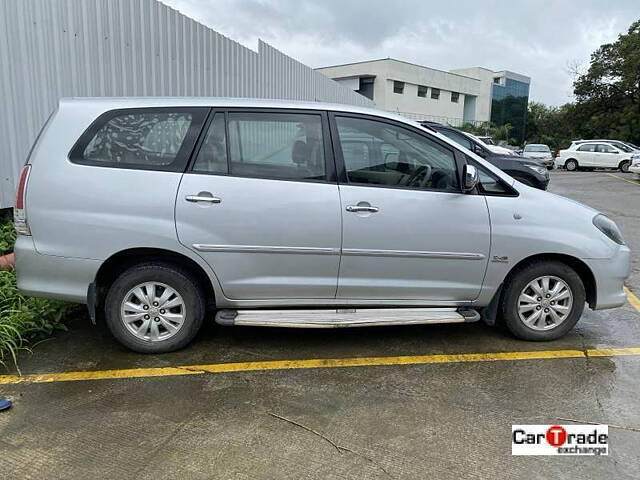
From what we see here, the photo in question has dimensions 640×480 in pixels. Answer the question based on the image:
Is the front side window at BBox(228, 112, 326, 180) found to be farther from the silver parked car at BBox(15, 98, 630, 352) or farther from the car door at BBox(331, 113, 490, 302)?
the car door at BBox(331, 113, 490, 302)

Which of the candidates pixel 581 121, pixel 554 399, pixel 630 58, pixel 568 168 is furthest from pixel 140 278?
pixel 581 121

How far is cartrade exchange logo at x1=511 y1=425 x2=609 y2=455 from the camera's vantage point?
2857 millimetres

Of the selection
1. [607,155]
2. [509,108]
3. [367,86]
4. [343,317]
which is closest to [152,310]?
[343,317]

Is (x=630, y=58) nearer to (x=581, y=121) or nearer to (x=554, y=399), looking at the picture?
(x=581, y=121)

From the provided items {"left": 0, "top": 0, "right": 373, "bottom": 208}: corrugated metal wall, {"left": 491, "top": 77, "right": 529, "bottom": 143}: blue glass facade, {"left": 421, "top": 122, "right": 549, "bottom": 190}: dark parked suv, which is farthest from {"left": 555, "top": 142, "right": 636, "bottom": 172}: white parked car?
{"left": 491, "top": 77, "right": 529, "bottom": 143}: blue glass facade

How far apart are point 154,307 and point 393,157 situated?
2104 millimetres

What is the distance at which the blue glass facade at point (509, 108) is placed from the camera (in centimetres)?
7158

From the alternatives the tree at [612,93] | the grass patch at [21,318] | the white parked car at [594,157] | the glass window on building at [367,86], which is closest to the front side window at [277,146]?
the grass patch at [21,318]

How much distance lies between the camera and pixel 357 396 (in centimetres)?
341

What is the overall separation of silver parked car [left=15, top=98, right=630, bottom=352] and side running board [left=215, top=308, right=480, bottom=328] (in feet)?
0.05

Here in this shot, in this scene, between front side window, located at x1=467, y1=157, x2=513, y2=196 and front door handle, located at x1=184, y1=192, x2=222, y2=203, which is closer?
front door handle, located at x1=184, y1=192, x2=222, y2=203

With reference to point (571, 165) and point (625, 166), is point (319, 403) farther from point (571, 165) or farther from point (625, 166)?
point (571, 165)

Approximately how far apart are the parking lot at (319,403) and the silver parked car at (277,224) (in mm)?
341

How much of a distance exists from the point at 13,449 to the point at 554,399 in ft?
10.5
